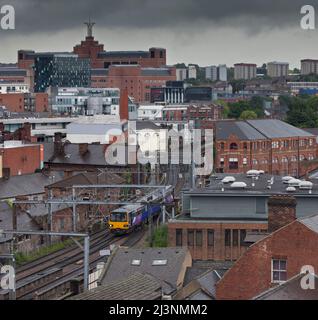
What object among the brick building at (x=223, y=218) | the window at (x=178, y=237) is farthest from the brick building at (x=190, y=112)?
the window at (x=178, y=237)

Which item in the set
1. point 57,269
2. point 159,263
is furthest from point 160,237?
point 159,263

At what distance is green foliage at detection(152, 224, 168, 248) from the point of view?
35906 mm

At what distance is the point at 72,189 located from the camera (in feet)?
153

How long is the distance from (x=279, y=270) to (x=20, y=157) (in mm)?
39437

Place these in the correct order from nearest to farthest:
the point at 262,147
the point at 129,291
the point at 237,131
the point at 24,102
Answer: the point at 129,291 < the point at 237,131 < the point at 262,147 < the point at 24,102

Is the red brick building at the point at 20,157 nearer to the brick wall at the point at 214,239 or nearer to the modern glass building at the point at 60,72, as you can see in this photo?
the brick wall at the point at 214,239

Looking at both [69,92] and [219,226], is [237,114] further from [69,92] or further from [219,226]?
[219,226]

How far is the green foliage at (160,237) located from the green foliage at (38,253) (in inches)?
198

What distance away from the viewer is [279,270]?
1895 cm

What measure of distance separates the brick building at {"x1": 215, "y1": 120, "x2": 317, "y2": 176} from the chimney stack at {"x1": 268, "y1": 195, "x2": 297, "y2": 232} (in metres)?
48.1

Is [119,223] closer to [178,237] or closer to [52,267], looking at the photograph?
[52,267]

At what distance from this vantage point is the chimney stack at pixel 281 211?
21.1 meters
